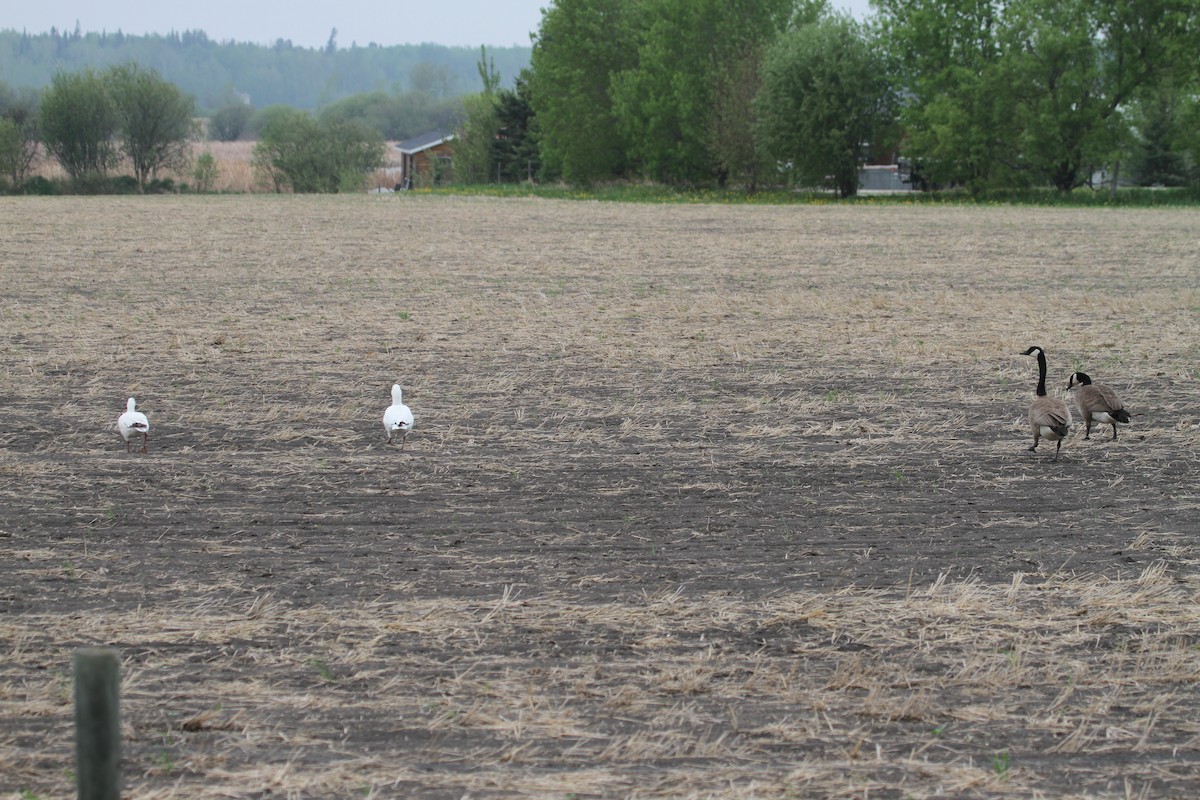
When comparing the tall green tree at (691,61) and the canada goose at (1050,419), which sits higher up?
the tall green tree at (691,61)

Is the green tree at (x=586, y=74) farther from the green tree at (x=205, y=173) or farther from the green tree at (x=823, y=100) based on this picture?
the green tree at (x=205, y=173)

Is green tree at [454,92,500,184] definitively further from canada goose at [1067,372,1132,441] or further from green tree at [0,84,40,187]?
canada goose at [1067,372,1132,441]

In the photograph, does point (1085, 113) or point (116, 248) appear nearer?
point (116, 248)

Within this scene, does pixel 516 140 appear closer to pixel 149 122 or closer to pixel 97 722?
pixel 149 122

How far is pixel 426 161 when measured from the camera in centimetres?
11612

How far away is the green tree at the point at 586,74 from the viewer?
72312mm

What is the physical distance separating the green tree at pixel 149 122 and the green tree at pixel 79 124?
2.54 ft

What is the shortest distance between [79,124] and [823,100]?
45.9 metres

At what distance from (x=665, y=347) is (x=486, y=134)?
8056cm

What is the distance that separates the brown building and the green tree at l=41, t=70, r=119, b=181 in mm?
30157

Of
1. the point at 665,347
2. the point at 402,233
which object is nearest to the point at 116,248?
the point at 402,233

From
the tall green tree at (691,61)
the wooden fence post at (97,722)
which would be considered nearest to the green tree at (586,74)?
the tall green tree at (691,61)

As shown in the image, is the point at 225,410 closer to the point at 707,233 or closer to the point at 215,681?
the point at 215,681

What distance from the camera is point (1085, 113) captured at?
183ft
